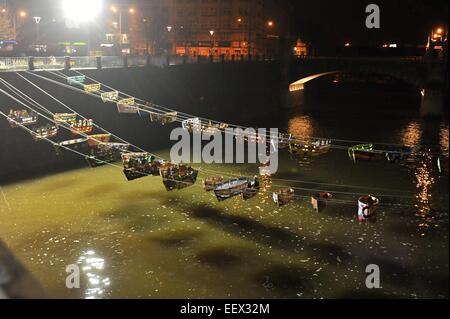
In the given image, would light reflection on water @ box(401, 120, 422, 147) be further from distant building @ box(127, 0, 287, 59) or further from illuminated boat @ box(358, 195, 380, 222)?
distant building @ box(127, 0, 287, 59)

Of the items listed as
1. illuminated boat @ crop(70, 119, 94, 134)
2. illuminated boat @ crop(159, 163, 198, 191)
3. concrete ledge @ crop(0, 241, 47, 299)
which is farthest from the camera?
illuminated boat @ crop(70, 119, 94, 134)

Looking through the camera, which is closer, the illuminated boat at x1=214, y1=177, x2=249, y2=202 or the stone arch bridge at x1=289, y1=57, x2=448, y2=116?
the illuminated boat at x1=214, y1=177, x2=249, y2=202

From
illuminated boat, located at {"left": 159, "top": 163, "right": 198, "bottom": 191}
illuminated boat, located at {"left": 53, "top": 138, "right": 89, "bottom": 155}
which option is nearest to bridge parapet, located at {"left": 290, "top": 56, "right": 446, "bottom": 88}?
illuminated boat, located at {"left": 53, "top": 138, "right": 89, "bottom": 155}

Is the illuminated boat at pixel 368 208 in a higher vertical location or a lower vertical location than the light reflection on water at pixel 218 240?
higher

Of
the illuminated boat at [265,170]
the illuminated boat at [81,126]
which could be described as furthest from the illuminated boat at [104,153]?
the illuminated boat at [265,170]

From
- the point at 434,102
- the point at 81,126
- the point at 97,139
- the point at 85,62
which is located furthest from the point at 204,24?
the point at 97,139

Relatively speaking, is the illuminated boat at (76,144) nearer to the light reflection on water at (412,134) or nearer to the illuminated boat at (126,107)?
the illuminated boat at (126,107)
